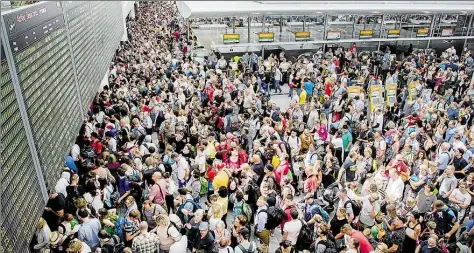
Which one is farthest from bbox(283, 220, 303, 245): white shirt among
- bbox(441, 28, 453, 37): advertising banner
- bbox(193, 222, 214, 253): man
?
bbox(441, 28, 453, 37): advertising banner

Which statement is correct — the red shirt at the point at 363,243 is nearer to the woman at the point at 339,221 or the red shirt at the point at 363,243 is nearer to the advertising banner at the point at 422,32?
the woman at the point at 339,221

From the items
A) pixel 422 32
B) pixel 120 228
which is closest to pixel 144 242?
pixel 120 228

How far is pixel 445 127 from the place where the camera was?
956cm

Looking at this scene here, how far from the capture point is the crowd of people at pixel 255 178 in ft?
18.5

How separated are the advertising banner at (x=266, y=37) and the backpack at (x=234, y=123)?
9.52m

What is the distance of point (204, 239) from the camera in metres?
5.65

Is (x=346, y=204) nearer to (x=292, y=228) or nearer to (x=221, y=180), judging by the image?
(x=292, y=228)

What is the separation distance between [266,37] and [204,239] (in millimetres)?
14580

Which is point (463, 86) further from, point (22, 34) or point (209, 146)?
point (22, 34)

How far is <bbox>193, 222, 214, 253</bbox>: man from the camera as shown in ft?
18.4

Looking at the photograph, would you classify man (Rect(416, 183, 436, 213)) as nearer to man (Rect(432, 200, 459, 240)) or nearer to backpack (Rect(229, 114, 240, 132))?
man (Rect(432, 200, 459, 240))

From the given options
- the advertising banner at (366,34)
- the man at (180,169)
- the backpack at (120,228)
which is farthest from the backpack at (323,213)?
the advertising banner at (366,34)

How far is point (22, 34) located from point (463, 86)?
1654 centimetres

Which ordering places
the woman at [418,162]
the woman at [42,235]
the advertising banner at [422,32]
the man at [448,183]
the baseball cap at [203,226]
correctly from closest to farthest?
the woman at [42,235] < the baseball cap at [203,226] < the man at [448,183] < the woman at [418,162] < the advertising banner at [422,32]
